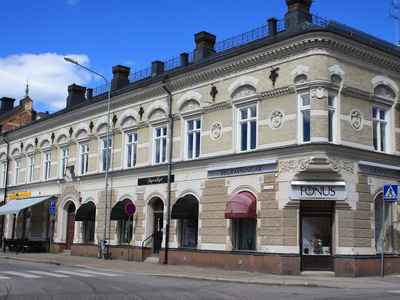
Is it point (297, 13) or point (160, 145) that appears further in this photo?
point (160, 145)

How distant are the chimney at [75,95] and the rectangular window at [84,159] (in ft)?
22.6

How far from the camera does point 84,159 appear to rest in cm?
3095

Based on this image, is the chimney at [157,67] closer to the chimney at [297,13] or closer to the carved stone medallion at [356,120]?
the chimney at [297,13]

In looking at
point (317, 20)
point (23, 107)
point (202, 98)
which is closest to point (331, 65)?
point (317, 20)

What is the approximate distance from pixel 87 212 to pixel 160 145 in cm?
677

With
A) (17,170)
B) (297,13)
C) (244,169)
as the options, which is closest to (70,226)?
(17,170)

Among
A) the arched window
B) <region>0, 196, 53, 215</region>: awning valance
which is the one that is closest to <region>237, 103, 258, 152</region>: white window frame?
the arched window

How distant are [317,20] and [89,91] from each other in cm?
2002

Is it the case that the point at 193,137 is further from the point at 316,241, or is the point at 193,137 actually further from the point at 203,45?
the point at 316,241

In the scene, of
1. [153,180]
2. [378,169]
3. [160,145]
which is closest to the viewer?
[378,169]

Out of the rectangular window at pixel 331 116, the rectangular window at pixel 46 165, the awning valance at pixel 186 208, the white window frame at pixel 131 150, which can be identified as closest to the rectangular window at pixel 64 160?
the rectangular window at pixel 46 165

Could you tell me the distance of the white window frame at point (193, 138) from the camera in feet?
76.0

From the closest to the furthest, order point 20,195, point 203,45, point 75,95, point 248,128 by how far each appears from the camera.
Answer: point 248,128
point 203,45
point 75,95
point 20,195

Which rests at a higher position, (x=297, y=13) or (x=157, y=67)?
(x=157, y=67)
